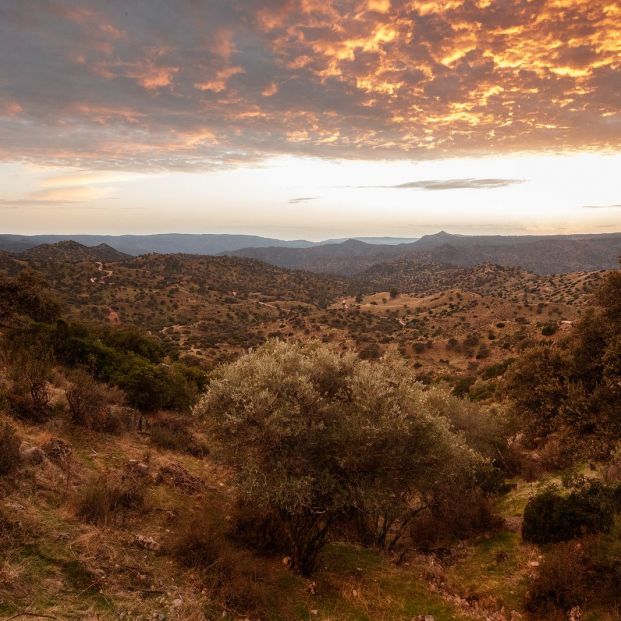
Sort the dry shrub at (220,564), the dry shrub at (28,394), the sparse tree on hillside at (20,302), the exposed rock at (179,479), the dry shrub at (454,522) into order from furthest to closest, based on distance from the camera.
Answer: the sparse tree on hillside at (20,302) < the dry shrub at (454,522) < the dry shrub at (28,394) < the exposed rock at (179,479) < the dry shrub at (220,564)

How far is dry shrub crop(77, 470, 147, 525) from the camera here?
984cm

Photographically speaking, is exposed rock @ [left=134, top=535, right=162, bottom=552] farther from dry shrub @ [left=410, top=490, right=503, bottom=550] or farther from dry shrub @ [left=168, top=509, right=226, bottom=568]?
dry shrub @ [left=410, top=490, right=503, bottom=550]

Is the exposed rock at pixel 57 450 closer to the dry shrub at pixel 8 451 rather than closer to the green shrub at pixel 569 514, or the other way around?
the dry shrub at pixel 8 451

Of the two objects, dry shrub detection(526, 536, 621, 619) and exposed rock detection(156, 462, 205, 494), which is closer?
dry shrub detection(526, 536, 621, 619)

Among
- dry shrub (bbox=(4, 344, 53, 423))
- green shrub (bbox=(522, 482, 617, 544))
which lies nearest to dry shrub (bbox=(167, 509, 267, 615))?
dry shrub (bbox=(4, 344, 53, 423))

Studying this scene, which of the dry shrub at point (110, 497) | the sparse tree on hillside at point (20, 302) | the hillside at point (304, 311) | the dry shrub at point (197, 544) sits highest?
the sparse tree on hillside at point (20, 302)

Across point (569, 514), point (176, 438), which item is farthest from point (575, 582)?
point (176, 438)

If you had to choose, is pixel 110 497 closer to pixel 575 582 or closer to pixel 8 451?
pixel 8 451

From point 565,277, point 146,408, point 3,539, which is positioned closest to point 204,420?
point 3,539

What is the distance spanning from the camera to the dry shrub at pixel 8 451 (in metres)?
10.1

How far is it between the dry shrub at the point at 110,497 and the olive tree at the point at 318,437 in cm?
262

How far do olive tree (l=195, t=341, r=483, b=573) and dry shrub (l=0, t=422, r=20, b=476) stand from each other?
456cm

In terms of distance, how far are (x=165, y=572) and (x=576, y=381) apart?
48.5 ft

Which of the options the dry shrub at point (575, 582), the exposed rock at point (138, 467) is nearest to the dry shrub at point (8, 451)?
the exposed rock at point (138, 467)
